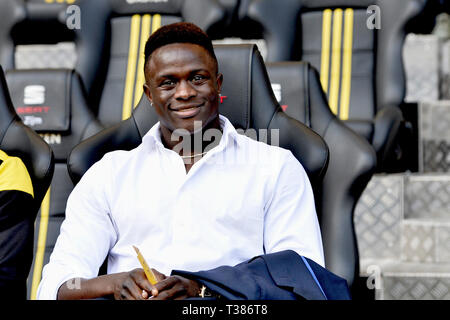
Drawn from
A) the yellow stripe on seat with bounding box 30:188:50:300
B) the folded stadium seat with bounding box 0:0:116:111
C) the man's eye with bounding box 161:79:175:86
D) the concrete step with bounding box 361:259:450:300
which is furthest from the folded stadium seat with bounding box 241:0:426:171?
the man's eye with bounding box 161:79:175:86

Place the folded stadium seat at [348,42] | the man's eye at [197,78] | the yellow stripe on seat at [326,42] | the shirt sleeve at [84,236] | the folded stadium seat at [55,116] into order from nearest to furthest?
the shirt sleeve at [84,236]
the man's eye at [197,78]
the folded stadium seat at [55,116]
the folded stadium seat at [348,42]
the yellow stripe on seat at [326,42]

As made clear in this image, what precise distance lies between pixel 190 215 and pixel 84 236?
0.18 metres

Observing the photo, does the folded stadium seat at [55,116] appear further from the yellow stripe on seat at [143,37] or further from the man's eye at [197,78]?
the yellow stripe on seat at [143,37]

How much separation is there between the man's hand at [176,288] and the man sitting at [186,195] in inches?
7.3

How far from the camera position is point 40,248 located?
181 cm

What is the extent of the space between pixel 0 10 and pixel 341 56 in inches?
48.5

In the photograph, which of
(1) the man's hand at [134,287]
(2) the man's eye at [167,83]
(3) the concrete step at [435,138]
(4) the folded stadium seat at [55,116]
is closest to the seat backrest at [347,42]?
(3) the concrete step at [435,138]

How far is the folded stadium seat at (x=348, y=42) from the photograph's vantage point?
2.61 meters

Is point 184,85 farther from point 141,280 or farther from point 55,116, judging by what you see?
point 55,116

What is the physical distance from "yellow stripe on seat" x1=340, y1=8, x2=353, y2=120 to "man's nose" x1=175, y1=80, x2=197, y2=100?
1.51 m

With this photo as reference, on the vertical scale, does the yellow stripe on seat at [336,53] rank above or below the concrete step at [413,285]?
above

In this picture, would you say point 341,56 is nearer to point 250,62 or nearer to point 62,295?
point 250,62

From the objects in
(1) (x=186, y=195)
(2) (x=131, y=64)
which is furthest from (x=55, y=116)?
(2) (x=131, y=64)

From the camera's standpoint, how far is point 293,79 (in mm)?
1675
